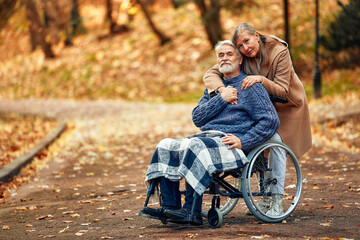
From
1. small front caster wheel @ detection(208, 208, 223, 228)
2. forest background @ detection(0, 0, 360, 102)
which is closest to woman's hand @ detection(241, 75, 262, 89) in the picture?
small front caster wheel @ detection(208, 208, 223, 228)

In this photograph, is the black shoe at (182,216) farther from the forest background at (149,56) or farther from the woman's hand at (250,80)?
the forest background at (149,56)

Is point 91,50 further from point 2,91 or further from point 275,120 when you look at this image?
point 275,120

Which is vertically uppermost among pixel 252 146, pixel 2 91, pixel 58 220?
pixel 2 91

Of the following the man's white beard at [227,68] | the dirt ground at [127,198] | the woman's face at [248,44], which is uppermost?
the woman's face at [248,44]

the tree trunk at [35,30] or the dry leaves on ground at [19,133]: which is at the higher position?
the tree trunk at [35,30]

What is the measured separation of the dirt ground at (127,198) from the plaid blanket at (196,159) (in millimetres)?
463

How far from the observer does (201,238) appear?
14.9 ft

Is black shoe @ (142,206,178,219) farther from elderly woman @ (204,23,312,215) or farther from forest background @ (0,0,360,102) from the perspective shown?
forest background @ (0,0,360,102)

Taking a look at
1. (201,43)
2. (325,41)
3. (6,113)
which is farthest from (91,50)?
(325,41)

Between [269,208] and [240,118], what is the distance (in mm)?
875

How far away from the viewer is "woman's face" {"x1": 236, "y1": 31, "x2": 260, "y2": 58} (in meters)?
5.21

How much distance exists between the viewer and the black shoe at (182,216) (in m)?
4.80

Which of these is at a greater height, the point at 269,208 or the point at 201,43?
the point at 201,43

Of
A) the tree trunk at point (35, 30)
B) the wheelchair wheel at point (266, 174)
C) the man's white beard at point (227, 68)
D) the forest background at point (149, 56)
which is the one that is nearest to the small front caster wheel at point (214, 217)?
the wheelchair wheel at point (266, 174)
